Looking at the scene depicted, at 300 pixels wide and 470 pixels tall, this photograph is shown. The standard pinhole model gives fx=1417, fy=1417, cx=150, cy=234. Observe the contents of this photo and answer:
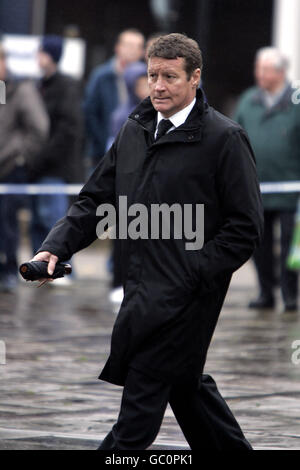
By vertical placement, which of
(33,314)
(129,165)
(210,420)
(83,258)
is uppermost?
(129,165)

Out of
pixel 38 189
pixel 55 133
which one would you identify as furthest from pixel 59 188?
pixel 55 133

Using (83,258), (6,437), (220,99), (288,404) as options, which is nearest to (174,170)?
(6,437)

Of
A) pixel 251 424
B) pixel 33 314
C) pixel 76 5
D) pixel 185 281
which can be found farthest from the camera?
pixel 76 5

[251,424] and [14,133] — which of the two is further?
[14,133]

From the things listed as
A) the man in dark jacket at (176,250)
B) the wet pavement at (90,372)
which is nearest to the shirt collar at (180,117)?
the man in dark jacket at (176,250)

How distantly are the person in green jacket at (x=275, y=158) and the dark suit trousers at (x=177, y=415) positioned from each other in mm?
6656

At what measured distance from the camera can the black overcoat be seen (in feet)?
17.9

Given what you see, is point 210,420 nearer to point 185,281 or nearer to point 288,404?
point 185,281

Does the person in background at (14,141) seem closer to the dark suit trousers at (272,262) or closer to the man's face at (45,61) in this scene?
the man's face at (45,61)

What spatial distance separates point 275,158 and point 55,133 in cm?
251

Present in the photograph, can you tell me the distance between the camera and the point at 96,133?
14.5m

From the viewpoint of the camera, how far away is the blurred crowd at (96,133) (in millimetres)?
12406

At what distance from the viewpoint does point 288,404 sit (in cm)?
747

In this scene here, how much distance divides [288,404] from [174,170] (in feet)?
7.69
